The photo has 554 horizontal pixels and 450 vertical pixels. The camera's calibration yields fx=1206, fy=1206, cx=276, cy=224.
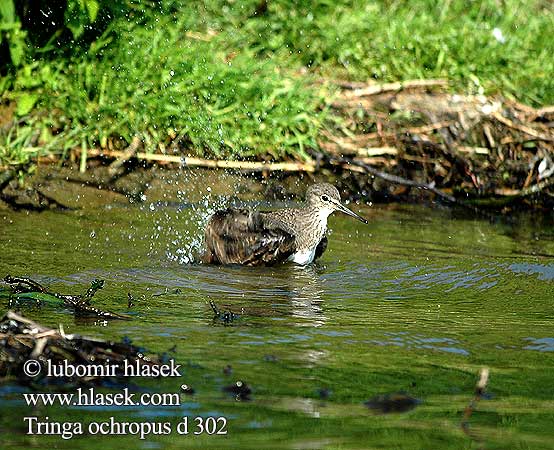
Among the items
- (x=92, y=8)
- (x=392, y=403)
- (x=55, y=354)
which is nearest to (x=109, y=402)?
(x=55, y=354)

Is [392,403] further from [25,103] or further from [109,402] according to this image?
[25,103]

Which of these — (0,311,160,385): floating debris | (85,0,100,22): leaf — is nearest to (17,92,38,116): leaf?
(85,0,100,22): leaf

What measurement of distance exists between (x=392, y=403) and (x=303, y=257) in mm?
3459

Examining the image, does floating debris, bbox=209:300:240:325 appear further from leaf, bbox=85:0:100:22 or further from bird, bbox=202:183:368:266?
leaf, bbox=85:0:100:22

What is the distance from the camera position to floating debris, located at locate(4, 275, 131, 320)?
6.27 m

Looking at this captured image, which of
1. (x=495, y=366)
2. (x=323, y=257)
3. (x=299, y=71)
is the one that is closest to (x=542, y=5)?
A: (x=299, y=71)

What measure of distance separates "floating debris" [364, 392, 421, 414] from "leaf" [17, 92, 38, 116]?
526cm

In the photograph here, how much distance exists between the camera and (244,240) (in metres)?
8.32

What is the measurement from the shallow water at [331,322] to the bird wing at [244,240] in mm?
121

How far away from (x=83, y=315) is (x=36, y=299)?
377 millimetres

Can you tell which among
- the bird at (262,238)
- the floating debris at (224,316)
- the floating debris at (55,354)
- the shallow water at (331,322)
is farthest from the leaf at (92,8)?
the floating debris at (55,354)

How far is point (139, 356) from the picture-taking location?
5.30 metres

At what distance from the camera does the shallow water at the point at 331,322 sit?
4789 millimetres

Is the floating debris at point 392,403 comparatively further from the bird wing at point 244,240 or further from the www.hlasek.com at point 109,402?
the bird wing at point 244,240
